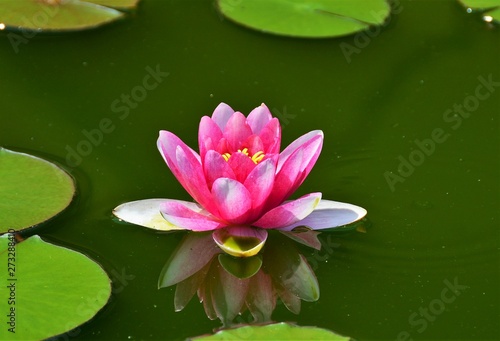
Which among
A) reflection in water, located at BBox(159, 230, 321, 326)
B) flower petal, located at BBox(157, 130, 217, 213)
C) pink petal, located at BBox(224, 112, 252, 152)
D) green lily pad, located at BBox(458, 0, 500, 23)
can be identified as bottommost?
reflection in water, located at BBox(159, 230, 321, 326)

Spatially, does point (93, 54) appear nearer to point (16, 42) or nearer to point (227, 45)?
point (16, 42)

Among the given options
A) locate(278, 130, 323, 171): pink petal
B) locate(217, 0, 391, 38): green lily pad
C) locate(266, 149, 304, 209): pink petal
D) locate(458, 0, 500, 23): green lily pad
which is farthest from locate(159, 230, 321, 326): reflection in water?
locate(458, 0, 500, 23): green lily pad

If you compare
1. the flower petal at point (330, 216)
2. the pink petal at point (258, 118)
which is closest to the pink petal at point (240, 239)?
A: the flower petal at point (330, 216)

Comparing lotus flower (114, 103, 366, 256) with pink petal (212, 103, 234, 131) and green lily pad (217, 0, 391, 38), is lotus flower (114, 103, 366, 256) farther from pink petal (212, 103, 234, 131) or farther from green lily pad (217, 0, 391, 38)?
green lily pad (217, 0, 391, 38)

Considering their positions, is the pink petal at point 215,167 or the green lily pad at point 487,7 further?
the green lily pad at point 487,7

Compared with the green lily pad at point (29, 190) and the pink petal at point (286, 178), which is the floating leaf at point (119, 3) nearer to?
the green lily pad at point (29, 190)

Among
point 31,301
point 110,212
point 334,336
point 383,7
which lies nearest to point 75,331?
point 31,301
